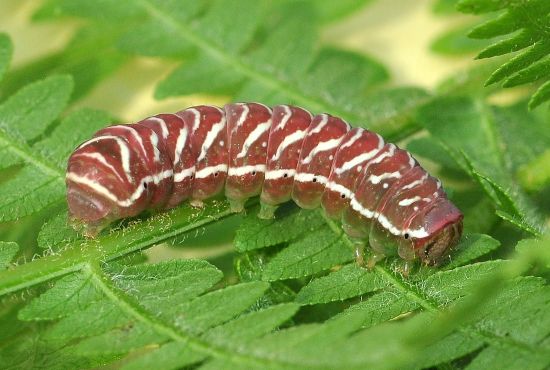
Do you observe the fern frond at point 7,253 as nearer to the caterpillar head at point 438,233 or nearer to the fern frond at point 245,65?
the fern frond at point 245,65

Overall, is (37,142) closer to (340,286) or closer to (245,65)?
(245,65)

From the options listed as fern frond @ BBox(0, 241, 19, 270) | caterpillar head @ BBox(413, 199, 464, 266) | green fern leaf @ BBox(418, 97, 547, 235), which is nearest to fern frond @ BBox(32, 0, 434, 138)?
green fern leaf @ BBox(418, 97, 547, 235)

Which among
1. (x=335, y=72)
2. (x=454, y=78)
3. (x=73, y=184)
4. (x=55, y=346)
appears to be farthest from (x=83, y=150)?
(x=454, y=78)

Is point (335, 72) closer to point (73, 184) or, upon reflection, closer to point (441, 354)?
point (73, 184)

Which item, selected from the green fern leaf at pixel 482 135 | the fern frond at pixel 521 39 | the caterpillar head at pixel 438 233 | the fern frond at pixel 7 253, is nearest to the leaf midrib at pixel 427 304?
the caterpillar head at pixel 438 233

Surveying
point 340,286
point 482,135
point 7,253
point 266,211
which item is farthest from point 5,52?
point 482,135

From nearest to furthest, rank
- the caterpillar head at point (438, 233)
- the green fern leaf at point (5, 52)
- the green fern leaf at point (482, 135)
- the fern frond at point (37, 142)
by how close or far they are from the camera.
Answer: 1. the caterpillar head at point (438, 233)
2. the fern frond at point (37, 142)
3. the green fern leaf at point (5, 52)
4. the green fern leaf at point (482, 135)
